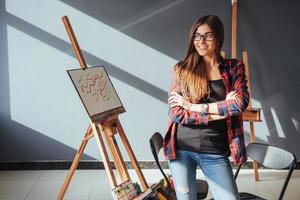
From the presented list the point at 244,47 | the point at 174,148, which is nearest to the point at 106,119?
the point at 174,148

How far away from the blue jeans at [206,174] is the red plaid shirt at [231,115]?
0.05 meters

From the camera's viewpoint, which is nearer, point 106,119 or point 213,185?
point 213,185

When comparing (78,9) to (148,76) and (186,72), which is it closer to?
(148,76)

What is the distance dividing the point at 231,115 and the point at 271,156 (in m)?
0.47

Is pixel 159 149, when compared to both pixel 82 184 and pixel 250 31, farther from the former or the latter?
pixel 250 31

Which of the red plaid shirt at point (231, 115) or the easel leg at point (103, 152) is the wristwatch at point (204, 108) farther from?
the easel leg at point (103, 152)

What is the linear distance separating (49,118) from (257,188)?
86.9 inches

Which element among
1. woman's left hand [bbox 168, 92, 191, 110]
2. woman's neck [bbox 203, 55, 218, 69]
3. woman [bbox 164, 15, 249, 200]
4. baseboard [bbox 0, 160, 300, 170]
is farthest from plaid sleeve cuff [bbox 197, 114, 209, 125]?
baseboard [bbox 0, 160, 300, 170]

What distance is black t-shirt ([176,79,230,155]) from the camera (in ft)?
5.57

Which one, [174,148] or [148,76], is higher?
[148,76]

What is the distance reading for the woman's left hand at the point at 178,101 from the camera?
1810 mm

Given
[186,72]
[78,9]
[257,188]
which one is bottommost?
[257,188]

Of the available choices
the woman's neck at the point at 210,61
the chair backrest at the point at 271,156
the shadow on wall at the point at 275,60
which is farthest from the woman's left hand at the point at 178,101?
the shadow on wall at the point at 275,60

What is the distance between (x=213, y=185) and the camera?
→ 1.68m
